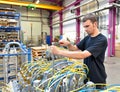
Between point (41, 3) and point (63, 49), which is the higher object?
point (41, 3)

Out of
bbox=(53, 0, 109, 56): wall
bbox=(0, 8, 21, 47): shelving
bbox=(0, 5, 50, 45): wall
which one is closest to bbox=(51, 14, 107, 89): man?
bbox=(0, 8, 21, 47): shelving

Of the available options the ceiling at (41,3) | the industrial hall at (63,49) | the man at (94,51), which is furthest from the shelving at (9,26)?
the man at (94,51)

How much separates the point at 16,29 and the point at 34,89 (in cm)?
559

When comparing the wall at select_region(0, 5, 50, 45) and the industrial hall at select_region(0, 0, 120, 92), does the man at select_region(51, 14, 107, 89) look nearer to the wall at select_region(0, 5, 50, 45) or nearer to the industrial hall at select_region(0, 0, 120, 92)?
the industrial hall at select_region(0, 0, 120, 92)

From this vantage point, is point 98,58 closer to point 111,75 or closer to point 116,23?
point 111,75

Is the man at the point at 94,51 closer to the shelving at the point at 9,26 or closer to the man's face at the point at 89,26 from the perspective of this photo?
the man's face at the point at 89,26

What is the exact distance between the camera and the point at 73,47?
2029 millimetres

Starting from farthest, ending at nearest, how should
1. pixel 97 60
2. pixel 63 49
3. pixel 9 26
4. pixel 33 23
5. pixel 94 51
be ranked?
1. pixel 33 23
2. pixel 9 26
3. pixel 63 49
4. pixel 97 60
5. pixel 94 51

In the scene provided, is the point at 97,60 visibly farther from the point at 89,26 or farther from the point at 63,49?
the point at 63,49

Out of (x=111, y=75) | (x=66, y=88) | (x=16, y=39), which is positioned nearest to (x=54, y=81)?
(x=66, y=88)

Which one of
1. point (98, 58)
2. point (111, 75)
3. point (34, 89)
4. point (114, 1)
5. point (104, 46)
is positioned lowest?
point (111, 75)

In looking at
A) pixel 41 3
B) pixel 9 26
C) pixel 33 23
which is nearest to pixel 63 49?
pixel 9 26

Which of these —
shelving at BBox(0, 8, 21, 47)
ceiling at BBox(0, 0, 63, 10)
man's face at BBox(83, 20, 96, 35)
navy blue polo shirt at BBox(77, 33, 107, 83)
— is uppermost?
ceiling at BBox(0, 0, 63, 10)

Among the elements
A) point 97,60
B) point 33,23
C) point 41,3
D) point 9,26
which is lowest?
point 97,60
